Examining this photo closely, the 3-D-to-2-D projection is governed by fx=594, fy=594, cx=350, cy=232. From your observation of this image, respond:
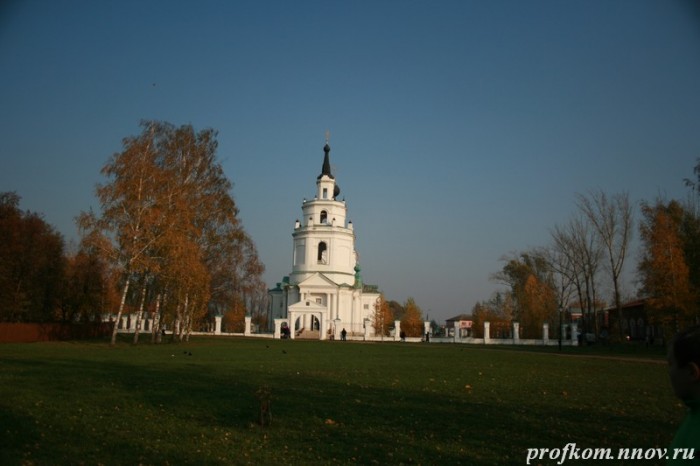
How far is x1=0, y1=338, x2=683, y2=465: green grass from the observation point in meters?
6.89

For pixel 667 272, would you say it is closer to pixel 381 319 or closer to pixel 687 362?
pixel 381 319

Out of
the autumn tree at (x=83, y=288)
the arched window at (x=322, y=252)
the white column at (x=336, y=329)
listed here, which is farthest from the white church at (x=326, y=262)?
the autumn tree at (x=83, y=288)

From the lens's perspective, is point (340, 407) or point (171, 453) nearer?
point (171, 453)

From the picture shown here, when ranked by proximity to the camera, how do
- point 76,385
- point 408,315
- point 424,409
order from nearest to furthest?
point 424,409 < point 76,385 < point 408,315

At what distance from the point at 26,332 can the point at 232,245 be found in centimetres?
1427

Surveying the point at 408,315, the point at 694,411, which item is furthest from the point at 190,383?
the point at 408,315

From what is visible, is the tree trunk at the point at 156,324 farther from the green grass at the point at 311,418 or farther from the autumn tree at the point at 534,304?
the autumn tree at the point at 534,304

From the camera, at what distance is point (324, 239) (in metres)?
71.6

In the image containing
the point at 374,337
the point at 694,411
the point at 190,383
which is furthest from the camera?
the point at 374,337

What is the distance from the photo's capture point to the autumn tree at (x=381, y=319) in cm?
6919

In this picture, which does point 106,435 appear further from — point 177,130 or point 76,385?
point 177,130

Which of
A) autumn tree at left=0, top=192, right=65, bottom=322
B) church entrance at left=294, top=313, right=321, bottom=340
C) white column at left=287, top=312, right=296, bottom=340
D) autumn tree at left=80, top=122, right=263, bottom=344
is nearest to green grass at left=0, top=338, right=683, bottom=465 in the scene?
autumn tree at left=80, top=122, right=263, bottom=344

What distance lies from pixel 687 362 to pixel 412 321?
2875 inches

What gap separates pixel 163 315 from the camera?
36.1m
